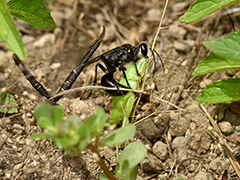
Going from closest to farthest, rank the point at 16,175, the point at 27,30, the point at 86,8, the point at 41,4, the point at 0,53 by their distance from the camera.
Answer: the point at 16,175
the point at 41,4
the point at 0,53
the point at 27,30
the point at 86,8

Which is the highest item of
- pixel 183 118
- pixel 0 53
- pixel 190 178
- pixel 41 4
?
pixel 41 4

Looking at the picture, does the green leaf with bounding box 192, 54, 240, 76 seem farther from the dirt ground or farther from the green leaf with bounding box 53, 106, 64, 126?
the green leaf with bounding box 53, 106, 64, 126

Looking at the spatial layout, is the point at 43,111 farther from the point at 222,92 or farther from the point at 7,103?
the point at 222,92

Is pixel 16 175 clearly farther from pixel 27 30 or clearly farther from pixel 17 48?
pixel 27 30

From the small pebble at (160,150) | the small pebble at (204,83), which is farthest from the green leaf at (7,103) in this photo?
the small pebble at (204,83)

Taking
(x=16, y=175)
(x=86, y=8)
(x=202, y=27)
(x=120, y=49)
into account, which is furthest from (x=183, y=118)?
(x=86, y=8)

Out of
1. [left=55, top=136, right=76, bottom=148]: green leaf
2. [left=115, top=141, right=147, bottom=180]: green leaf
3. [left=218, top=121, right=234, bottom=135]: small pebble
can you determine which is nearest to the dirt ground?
[left=218, top=121, right=234, bottom=135]: small pebble
